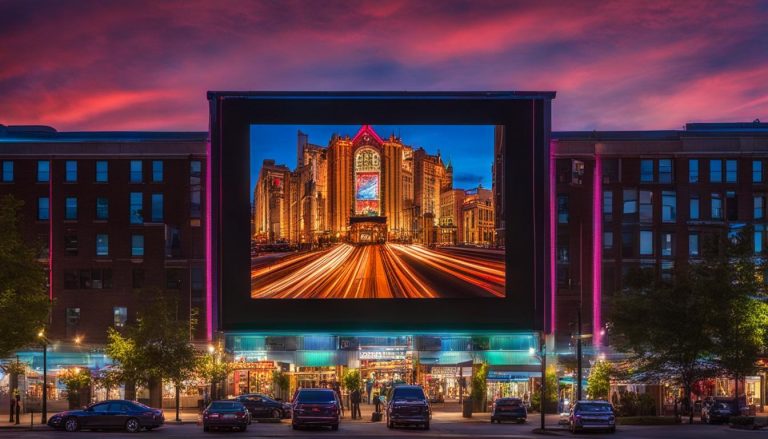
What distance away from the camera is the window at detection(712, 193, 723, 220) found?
262 ft

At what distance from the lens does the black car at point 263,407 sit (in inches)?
2422

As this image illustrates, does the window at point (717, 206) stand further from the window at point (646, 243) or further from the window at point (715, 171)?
the window at point (646, 243)

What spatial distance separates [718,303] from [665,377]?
18.5 feet

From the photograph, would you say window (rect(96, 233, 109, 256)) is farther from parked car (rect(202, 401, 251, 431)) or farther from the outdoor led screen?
parked car (rect(202, 401, 251, 431))

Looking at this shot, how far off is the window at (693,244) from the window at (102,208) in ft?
149

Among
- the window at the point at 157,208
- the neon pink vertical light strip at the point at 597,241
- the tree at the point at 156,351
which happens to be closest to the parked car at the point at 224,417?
the tree at the point at 156,351

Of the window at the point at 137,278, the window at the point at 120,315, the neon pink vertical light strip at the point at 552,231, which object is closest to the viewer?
the window at the point at 120,315

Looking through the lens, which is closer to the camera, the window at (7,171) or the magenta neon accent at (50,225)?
the magenta neon accent at (50,225)

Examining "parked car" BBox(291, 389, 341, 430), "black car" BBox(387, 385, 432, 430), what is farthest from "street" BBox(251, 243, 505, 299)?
"parked car" BBox(291, 389, 341, 430)

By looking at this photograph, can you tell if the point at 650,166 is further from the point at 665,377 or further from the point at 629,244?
the point at 665,377

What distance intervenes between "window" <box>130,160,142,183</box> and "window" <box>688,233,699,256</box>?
43.1m

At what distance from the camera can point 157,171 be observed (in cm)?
8012

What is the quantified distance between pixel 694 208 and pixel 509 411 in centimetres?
2993

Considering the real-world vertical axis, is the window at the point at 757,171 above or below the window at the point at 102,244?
above
